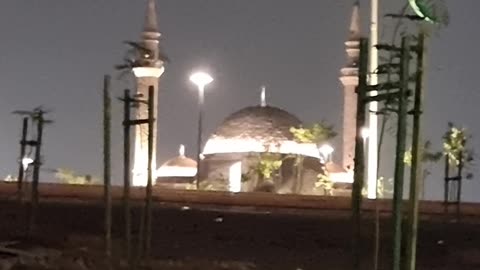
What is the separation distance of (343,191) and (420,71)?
12.0 metres

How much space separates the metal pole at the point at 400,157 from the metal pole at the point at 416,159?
0.12 feet

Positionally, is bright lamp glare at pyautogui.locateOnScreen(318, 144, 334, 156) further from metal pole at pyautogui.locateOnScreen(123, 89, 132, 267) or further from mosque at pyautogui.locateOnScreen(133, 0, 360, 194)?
metal pole at pyautogui.locateOnScreen(123, 89, 132, 267)

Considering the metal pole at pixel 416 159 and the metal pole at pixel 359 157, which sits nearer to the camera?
the metal pole at pixel 416 159

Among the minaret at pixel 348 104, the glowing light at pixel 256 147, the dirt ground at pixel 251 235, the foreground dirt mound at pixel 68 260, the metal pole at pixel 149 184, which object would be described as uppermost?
the minaret at pixel 348 104

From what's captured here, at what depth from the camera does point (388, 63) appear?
4000 millimetres

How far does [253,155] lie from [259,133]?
603 mm

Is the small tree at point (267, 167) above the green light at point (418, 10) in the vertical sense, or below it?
below

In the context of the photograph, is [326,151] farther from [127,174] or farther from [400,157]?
[400,157]

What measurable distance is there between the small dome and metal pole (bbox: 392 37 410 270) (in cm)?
1489

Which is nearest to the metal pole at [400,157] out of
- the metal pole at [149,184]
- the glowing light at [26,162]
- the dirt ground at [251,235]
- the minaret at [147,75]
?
the metal pole at [149,184]

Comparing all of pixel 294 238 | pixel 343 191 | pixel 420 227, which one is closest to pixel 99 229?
pixel 294 238

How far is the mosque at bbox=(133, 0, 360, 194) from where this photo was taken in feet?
50.3

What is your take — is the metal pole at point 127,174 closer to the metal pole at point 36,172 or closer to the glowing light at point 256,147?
the metal pole at point 36,172

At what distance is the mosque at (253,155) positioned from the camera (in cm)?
1534
